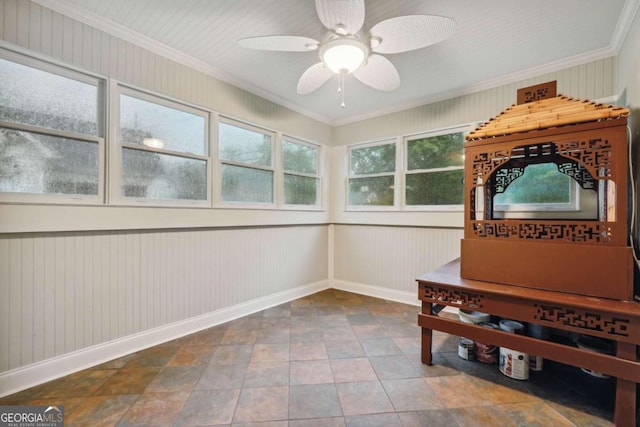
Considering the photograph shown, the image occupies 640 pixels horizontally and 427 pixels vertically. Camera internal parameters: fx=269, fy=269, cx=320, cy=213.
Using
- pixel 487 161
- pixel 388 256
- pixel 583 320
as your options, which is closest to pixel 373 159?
pixel 388 256

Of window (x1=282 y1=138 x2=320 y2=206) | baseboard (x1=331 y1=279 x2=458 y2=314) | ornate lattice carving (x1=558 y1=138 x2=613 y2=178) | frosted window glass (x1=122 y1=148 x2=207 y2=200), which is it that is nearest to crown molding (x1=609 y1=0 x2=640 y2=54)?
ornate lattice carving (x1=558 y1=138 x2=613 y2=178)

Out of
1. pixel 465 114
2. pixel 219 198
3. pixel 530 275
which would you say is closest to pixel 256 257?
pixel 219 198

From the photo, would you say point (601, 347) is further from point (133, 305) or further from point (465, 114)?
point (133, 305)

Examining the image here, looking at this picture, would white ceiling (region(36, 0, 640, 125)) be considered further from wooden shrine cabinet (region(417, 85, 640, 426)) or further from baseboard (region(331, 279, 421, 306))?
baseboard (region(331, 279, 421, 306))

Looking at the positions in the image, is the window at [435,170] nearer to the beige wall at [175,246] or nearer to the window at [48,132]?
the beige wall at [175,246]

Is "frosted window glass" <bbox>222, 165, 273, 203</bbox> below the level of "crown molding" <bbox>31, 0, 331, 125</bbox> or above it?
below

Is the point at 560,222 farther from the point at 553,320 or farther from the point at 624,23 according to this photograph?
the point at 624,23

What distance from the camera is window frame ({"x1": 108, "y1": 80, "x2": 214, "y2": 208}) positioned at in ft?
7.17

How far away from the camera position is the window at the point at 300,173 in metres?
3.78

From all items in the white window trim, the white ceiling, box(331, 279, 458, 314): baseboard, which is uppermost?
the white ceiling

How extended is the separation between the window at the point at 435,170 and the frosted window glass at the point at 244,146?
6.39 feet

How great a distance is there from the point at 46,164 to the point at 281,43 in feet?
6.20

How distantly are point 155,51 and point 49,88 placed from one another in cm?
85

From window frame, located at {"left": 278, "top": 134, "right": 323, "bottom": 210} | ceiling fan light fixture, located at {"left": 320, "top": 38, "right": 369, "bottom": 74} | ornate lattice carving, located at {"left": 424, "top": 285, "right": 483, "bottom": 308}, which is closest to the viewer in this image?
ceiling fan light fixture, located at {"left": 320, "top": 38, "right": 369, "bottom": 74}
